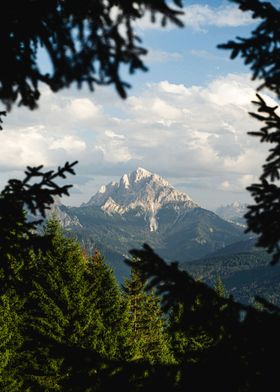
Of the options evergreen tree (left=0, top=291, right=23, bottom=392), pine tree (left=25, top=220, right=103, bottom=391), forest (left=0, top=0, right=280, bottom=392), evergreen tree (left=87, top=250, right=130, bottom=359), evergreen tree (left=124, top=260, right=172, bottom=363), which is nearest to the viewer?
forest (left=0, top=0, right=280, bottom=392)

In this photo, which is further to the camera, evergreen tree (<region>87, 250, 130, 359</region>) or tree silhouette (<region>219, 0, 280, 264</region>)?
evergreen tree (<region>87, 250, 130, 359</region>)

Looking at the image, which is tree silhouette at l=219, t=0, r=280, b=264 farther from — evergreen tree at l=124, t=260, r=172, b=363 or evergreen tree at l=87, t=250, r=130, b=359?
evergreen tree at l=124, t=260, r=172, b=363

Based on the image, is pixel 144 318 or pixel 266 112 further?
pixel 144 318

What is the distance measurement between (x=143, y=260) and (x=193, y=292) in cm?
71

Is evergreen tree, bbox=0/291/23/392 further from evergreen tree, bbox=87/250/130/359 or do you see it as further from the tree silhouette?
the tree silhouette

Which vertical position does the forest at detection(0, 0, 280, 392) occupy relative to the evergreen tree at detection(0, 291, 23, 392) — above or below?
above

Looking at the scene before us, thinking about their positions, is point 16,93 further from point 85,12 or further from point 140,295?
point 140,295

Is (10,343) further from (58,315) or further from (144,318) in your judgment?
(144,318)

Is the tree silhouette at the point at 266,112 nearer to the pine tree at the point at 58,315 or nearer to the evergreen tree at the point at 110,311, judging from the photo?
the pine tree at the point at 58,315

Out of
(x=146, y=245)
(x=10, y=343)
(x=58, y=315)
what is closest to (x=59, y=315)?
(x=58, y=315)

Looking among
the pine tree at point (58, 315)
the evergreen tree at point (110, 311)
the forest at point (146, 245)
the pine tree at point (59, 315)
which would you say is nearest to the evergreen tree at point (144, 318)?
the evergreen tree at point (110, 311)

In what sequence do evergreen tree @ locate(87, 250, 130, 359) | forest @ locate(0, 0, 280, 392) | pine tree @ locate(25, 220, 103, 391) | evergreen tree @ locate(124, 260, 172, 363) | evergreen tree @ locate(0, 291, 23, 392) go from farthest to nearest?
1. evergreen tree @ locate(124, 260, 172, 363)
2. evergreen tree @ locate(87, 250, 130, 359)
3. pine tree @ locate(25, 220, 103, 391)
4. evergreen tree @ locate(0, 291, 23, 392)
5. forest @ locate(0, 0, 280, 392)

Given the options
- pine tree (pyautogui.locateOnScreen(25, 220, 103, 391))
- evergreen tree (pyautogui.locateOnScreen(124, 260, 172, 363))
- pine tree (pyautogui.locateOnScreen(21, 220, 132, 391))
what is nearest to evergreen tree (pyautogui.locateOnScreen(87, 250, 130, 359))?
pine tree (pyautogui.locateOnScreen(21, 220, 132, 391))

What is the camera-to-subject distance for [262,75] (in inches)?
227
